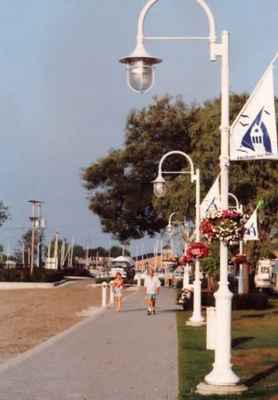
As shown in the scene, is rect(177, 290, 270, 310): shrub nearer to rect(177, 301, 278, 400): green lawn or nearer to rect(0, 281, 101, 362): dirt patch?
rect(0, 281, 101, 362): dirt patch

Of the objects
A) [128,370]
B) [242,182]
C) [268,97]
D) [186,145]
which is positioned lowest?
[128,370]

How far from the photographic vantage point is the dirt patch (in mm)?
25234

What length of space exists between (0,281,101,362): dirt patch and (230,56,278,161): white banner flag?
781 centimetres

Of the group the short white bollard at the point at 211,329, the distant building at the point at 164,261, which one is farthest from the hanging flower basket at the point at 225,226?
the distant building at the point at 164,261

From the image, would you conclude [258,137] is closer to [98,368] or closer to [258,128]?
[258,128]

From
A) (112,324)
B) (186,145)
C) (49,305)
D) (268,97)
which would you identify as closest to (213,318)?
(268,97)

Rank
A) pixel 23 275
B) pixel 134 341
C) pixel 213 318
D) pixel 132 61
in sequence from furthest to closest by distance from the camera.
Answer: pixel 23 275
pixel 134 341
pixel 213 318
pixel 132 61

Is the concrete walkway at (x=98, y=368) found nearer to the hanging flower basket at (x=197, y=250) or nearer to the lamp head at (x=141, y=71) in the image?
the hanging flower basket at (x=197, y=250)

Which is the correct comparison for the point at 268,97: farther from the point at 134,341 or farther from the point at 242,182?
the point at 242,182

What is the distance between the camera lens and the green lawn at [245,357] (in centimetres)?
1469

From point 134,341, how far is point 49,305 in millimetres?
24698

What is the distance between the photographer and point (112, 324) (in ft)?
98.4

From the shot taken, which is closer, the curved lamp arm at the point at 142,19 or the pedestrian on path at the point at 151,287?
the curved lamp arm at the point at 142,19

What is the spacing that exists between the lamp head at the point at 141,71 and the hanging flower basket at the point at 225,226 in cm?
226
